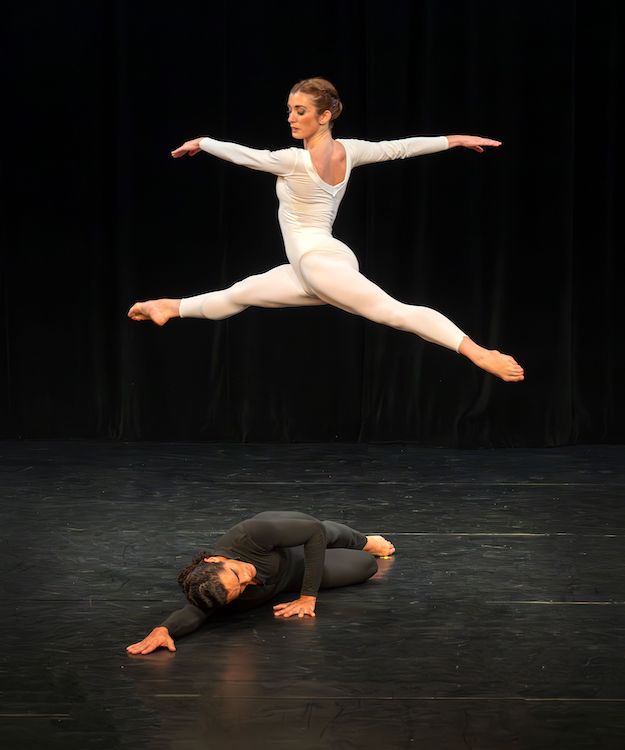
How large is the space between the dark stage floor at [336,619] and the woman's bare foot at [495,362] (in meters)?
0.72

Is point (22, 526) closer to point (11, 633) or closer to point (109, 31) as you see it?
point (11, 633)

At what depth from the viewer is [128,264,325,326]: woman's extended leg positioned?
167 inches

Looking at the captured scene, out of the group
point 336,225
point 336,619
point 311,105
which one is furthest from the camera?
point 336,225

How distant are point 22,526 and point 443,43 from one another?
3523 mm

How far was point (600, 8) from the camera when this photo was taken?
6.68m

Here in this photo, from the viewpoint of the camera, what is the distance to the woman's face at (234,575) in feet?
11.5

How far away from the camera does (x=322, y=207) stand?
13.6 ft

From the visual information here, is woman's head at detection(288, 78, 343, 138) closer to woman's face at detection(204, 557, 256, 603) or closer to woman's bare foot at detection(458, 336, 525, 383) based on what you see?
woman's bare foot at detection(458, 336, 525, 383)

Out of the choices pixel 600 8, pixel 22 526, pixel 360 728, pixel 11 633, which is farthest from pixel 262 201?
pixel 360 728

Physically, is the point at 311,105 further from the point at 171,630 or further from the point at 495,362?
the point at 171,630

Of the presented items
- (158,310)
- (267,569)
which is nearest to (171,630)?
(267,569)

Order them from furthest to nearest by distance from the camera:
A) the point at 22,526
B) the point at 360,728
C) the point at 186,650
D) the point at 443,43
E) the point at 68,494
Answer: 1. the point at 443,43
2. the point at 68,494
3. the point at 22,526
4. the point at 186,650
5. the point at 360,728

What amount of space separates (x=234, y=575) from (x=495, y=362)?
1.08 metres

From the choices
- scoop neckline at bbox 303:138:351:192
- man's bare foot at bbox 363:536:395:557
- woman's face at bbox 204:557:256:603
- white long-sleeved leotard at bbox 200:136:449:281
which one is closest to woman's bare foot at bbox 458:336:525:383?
white long-sleeved leotard at bbox 200:136:449:281
